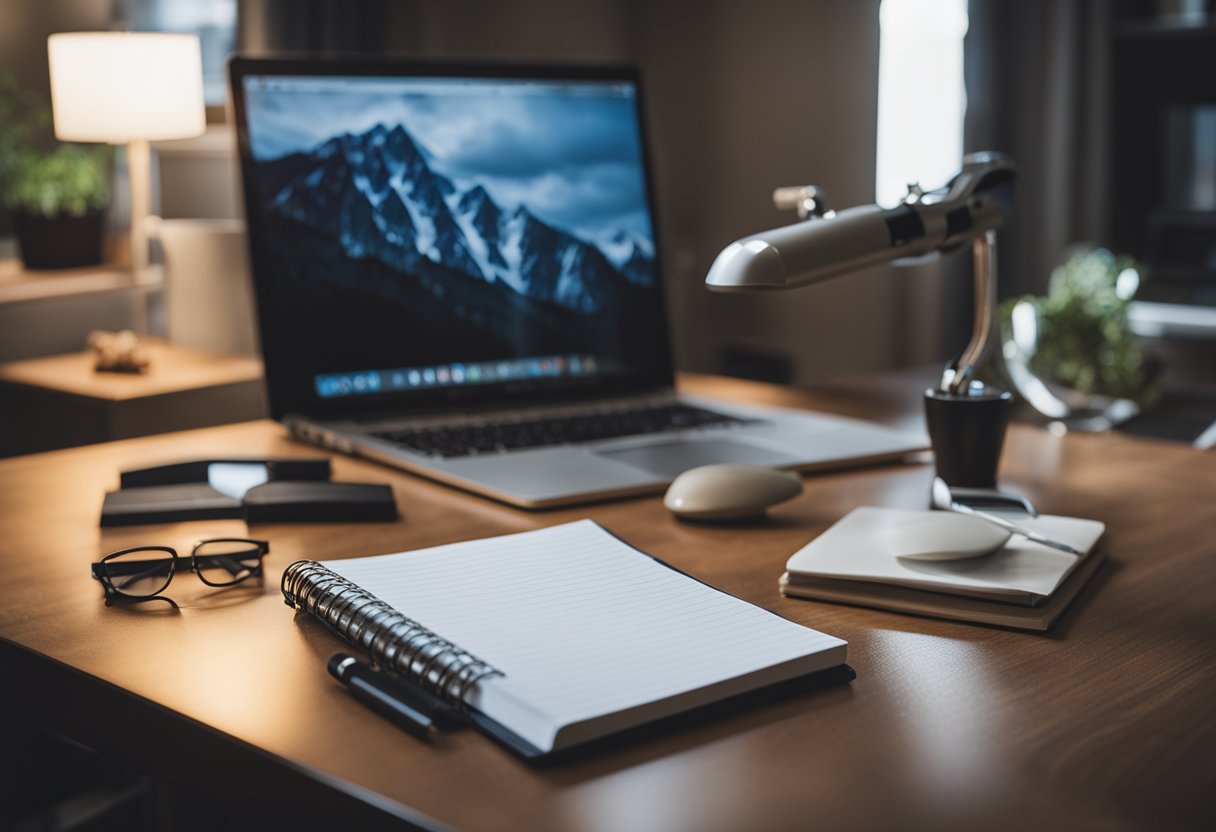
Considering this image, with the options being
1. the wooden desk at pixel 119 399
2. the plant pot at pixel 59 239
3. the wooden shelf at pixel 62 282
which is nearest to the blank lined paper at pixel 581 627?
the wooden desk at pixel 119 399

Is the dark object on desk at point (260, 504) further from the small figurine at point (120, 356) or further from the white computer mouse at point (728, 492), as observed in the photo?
the small figurine at point (120, 356)

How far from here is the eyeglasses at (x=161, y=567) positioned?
74 centimetres

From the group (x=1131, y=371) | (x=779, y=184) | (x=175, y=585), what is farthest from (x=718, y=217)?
(x=175, y=585)

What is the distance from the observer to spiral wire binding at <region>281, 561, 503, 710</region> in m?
0.57

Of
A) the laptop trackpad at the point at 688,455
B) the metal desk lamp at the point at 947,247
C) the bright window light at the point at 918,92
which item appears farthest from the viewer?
the bright window light at the point at 918,92

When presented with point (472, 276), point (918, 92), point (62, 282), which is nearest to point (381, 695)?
point (472, 276)

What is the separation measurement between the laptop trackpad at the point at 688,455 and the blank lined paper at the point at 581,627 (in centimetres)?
25

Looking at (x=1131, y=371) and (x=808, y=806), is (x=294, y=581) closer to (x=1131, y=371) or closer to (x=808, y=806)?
(x=808, y=806)

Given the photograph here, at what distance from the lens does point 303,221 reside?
1.17m

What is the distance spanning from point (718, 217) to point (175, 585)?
3311 mm

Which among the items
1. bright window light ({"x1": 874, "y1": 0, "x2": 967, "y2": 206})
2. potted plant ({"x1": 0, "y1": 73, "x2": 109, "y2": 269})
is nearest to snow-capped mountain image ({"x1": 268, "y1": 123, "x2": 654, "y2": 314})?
potted plant ({"x1": 0, "y1": 73, "x2": 109, "y2": 269})

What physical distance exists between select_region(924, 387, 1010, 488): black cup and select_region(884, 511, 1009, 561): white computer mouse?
189mm

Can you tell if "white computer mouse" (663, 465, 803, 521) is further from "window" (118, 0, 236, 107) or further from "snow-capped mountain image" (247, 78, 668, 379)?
"window" (118, 0, 236, 107)

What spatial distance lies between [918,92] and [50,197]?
230cm
